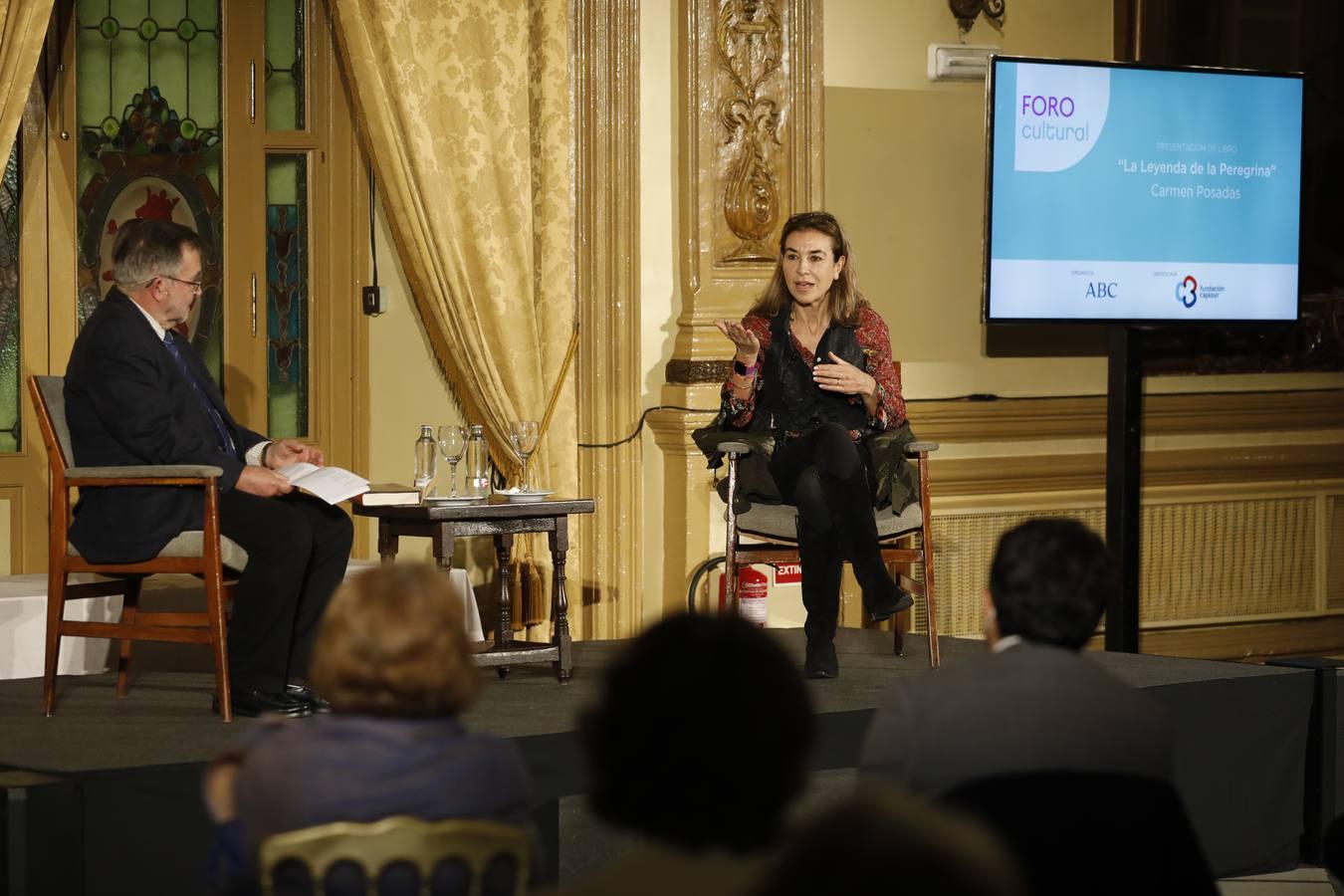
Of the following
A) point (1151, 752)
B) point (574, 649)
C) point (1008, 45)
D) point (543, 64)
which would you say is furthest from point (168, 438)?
point (1008, 45)

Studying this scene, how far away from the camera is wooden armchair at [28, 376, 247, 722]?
3.66 m

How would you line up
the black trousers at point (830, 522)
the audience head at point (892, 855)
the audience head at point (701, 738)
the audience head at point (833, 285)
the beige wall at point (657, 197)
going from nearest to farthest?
the audience head at point (892, 855) < the audience head at point (701, 738) < the black trousers at point (830, 522) < the audience head at point (833, 285) < the beige wall at point (657, 197)

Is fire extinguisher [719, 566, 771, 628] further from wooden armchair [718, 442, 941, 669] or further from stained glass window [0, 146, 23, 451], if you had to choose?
stained glass window [0, 146, 23, 451]

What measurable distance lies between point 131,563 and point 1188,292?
3323 millimetres

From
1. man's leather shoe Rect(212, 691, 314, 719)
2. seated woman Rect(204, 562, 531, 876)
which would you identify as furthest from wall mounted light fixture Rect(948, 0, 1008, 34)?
seated woman Rect(204, 562, 531, 876)

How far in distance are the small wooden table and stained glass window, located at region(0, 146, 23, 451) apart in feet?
4.15

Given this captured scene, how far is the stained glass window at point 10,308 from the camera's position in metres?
4.86

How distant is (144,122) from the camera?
197 inches

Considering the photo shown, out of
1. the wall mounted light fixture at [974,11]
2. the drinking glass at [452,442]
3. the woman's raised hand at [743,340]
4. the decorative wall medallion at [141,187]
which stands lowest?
the drinking glass at [452,442]

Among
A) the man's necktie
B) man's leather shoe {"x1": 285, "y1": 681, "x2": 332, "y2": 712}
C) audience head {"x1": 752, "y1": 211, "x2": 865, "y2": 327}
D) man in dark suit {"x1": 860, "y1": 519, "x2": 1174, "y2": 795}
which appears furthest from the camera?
audience head {"x1": 752, "y1": 211, "x2": 865, "y2": 327}

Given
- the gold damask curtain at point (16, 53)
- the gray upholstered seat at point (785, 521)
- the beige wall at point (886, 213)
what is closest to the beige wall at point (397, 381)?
the beige wall at point (886, 213)

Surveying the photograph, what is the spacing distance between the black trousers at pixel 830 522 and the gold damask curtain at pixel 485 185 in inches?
44.7

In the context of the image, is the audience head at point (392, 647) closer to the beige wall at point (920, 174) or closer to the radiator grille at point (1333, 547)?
the beige wall at point (920, 174)

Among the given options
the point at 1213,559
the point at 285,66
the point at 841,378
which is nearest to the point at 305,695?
the point at 841,378
